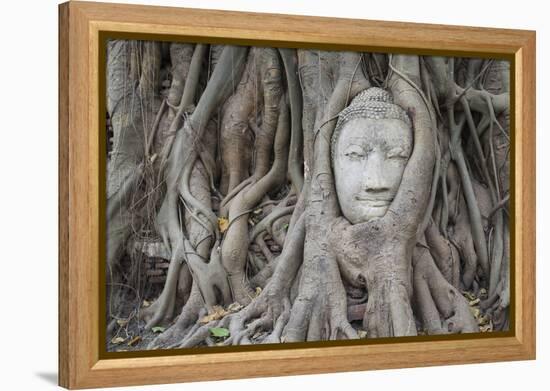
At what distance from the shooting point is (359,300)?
26.2ft

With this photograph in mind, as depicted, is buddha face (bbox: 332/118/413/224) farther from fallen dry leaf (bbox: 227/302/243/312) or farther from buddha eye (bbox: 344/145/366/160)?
fallen dry leaf (bbox: 227/302/243/312)

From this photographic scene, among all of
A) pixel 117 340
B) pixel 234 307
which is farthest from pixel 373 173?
pixel 117 340

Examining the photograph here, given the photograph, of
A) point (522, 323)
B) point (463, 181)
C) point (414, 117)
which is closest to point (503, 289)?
point (522, 323)

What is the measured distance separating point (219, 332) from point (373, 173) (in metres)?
1.39

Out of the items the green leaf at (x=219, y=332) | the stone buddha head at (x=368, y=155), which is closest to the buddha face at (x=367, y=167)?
the stone buddha head at (x=368, y=155)

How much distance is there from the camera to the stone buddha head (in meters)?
7.97

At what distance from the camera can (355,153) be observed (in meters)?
7.98

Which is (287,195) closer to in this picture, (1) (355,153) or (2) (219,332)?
(1) (355,153)

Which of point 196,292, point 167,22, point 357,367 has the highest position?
point 167,22

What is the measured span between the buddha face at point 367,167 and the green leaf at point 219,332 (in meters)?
1.06

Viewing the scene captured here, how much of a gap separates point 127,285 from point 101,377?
1.76ft

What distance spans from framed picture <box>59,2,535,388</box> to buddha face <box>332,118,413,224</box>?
1 cm

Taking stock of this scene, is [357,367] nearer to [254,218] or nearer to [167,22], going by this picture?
[254,218]

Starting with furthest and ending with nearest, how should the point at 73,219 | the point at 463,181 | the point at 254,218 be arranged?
the point at 463,181 < the point at 254,218 < the point at 73,219
